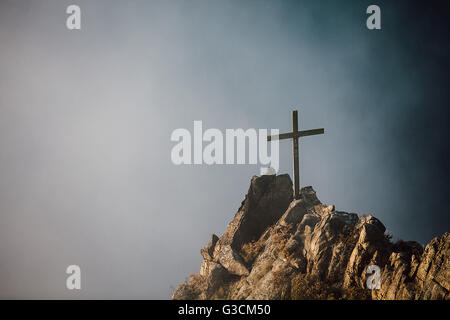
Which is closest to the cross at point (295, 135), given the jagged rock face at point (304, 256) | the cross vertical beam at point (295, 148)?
the cross vertical beam at point (295, 148)

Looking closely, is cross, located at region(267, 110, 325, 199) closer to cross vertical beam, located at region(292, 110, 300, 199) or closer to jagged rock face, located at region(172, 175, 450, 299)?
cross vertical beam, located at region(292, 110, 300, 199)

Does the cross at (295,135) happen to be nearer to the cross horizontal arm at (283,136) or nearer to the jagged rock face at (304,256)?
the cross horizontal arm at (283,136)

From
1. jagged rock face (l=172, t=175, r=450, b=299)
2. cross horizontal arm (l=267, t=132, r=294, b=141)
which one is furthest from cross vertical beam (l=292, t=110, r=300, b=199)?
jagged rock face (l=172, t=175, r=450, b=299)

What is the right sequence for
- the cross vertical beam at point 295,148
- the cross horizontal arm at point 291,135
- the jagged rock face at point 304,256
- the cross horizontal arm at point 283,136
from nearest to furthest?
the jagged rock face at point 304,256 < the cross vertical beam at point 295,148 < the cross horizontal arm at point 291,135 < the cross horizontal arm at point 283,136

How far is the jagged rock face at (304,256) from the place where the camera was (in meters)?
12.4

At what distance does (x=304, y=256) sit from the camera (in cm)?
1598
